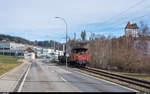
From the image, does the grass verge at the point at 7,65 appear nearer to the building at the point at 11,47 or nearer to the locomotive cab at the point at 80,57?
the locomotive cab at the point at 80,57

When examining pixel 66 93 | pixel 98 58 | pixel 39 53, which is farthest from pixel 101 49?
pixel 39 53

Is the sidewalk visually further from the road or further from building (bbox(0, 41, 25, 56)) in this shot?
building (bbox(0, 41, 25, 56))

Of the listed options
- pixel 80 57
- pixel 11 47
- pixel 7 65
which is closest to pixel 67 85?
pixel 80 57

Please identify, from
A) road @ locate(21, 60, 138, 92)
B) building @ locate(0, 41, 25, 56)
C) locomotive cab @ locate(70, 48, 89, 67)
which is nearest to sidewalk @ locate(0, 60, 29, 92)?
road @ locate(21, 60, 138, 92)

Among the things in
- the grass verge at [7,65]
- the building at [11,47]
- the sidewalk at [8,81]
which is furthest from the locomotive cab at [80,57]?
the building at [11,47]

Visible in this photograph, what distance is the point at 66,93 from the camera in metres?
9.70

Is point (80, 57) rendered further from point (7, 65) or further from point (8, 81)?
point (8, 81)

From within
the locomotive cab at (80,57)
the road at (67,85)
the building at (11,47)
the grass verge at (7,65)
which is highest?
A: the building at (11,47)

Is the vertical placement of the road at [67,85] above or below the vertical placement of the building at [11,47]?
below

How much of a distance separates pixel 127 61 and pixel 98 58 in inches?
304

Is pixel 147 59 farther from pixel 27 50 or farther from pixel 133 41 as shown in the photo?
pixel 27 50

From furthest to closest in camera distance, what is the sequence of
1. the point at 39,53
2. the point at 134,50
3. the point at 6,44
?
the point at 39,53 < the point at 6,44 < the point at 134,50

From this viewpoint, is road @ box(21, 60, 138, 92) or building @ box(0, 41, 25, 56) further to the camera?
building @ box(0, 41, 25, 56)

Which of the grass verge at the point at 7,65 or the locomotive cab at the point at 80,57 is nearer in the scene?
the grass verge at the point at 7,65
